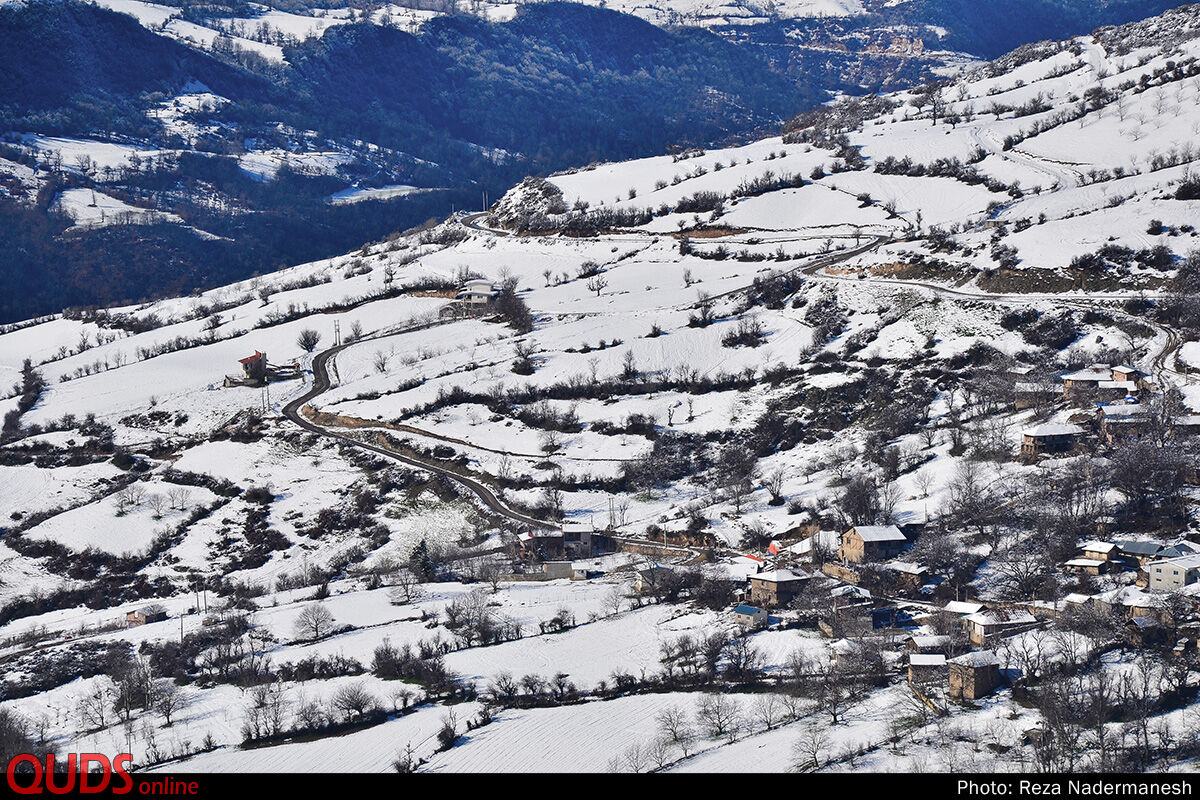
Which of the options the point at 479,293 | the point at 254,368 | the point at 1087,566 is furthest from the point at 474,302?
the point at 1087,566

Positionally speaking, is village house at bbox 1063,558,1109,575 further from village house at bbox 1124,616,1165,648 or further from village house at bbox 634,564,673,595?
village house at bbox 634,564,673,595

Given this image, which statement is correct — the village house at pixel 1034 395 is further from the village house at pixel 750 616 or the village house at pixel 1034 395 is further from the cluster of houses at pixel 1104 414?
the village house at pixel 750 616

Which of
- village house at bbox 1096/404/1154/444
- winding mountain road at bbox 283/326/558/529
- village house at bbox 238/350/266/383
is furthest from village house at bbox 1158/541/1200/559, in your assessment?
village house at bbox 238/350/266/383

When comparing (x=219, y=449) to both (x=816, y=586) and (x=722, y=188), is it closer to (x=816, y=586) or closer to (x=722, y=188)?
(x=816, y=586)

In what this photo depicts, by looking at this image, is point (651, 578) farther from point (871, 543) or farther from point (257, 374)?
point (257, 374)
